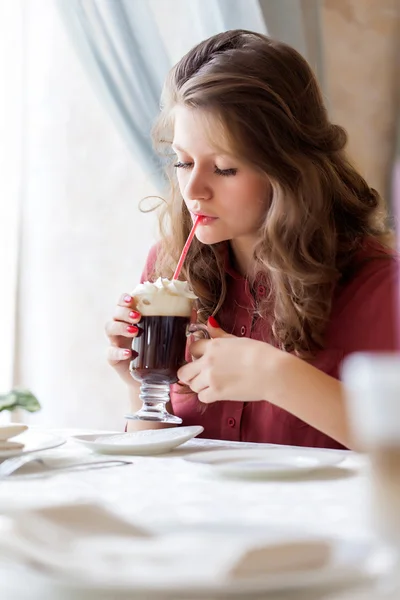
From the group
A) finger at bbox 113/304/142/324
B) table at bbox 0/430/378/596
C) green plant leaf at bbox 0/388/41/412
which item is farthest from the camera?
finger at bbox 113/304/142/324

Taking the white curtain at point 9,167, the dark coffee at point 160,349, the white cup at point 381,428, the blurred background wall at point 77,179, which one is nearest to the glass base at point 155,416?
the dark coffee at point 160,349

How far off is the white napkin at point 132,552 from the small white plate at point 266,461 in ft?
1.16

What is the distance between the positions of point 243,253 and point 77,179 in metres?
1.81

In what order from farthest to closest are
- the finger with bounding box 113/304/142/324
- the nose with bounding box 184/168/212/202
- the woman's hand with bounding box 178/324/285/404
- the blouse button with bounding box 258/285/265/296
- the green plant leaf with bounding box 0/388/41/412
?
1. the blouse button with bounding box 258/285/265/296
2. the nose with bounding box 184/168/212/202
3. the finger with bounding box 113/304/142/324
4. the woman's hand with bounding box 178/324/285/404
5. the green plant leaf with bounding box 0/388/41/412

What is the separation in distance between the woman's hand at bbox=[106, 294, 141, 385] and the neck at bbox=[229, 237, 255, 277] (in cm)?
45

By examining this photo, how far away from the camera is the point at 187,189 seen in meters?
1.71

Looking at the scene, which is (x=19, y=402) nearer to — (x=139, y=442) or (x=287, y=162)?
(x=139, y=442)

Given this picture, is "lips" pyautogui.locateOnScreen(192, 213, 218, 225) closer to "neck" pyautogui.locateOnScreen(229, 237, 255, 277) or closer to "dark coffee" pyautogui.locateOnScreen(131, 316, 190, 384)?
"neck" pyautogui.locateOnScreen(229, 237, 255, 277)

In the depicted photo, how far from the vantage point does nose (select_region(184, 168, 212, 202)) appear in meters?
1.71

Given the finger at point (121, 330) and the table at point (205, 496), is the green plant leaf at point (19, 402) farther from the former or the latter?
the finger at point (121, 330)

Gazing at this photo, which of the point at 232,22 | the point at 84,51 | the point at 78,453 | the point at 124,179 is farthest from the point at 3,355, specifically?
the point at 78,453

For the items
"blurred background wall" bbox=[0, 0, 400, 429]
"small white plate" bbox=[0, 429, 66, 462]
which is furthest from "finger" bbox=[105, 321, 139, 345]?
"blurred background wall" bbox=[0, 0, 400, 429]

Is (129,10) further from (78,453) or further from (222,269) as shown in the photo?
(78,453)

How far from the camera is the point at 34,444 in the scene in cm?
128
